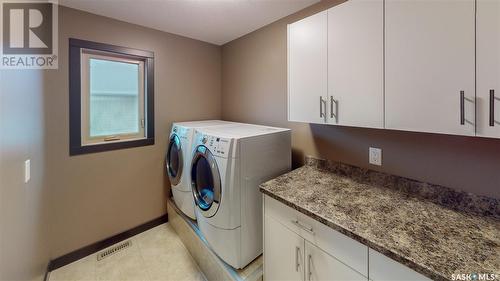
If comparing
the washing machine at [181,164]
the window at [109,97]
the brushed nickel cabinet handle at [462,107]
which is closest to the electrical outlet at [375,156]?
the brushed nickel cabinet handle at [462,107]

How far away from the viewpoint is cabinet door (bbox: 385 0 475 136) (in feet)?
2.87

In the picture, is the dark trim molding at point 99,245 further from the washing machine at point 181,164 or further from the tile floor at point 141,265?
the washing machine at point 181,164

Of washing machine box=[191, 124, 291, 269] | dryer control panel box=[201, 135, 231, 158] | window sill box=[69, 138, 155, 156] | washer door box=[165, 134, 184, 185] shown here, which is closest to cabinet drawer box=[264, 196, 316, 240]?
washing machine box=[191, 124, 291, 269]

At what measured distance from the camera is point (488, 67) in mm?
822

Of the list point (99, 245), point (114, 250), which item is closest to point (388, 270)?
point (114, 250)

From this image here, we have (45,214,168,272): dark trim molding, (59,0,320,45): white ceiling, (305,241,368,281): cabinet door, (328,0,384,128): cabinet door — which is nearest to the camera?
(305,241,368,281): cabinet door

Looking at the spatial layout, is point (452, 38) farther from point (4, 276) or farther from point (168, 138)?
point (168, 138)

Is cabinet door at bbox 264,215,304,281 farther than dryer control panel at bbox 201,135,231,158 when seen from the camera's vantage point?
No

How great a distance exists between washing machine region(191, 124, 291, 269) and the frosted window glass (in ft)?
3.46

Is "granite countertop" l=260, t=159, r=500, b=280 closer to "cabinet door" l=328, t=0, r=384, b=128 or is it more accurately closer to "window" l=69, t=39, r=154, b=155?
"cabinet door" l=328, t=0, r=384, b=128

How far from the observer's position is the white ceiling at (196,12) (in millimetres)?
1790

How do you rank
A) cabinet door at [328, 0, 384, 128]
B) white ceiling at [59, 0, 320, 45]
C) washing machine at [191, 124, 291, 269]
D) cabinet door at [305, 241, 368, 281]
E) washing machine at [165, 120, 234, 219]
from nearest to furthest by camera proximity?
cabinet door at [305, 241, 368, 281] → cabinet door at [328, 0, 384, 128] → washing machine at [191, 124, 291, 269] → white ceiling at [59, 0, 320, 45] → washing machine at [165, 120, 234, 219]

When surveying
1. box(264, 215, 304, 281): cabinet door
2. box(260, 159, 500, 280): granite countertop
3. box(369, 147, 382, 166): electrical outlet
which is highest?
box(369, 147, 382, 166): electrical outlet

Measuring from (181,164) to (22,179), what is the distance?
1125 mm
